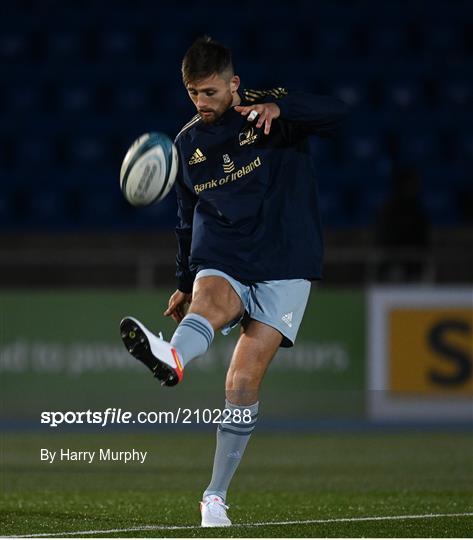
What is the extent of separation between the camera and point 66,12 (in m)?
17.7

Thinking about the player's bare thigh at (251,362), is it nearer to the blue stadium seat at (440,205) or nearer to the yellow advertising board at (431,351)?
the yellow advertising board at (431,351)

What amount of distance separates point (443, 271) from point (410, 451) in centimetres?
280

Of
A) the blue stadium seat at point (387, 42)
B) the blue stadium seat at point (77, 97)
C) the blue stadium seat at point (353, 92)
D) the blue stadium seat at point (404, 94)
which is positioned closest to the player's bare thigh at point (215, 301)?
the blue stadium seat at point (353, 92)

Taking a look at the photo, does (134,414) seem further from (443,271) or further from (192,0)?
(192,0)

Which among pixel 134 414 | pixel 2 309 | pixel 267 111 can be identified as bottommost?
pixel 134 414

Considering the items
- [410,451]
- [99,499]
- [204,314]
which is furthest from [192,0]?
[204,314]

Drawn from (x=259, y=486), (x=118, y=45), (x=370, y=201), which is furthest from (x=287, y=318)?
(x=118, y=45)

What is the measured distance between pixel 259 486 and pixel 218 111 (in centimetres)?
302

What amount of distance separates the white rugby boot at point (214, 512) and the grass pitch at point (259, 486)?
72 millimetres

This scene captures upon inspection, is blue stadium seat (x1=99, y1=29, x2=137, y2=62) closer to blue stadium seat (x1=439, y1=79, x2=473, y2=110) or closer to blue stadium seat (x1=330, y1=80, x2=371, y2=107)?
blue stadium seat (x1=330, y1=80, x2=371, y2=107)

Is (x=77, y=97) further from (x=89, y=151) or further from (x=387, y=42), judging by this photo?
(x=387, y=42)

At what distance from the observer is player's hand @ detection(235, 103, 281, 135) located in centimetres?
579

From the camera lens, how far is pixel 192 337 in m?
5.52

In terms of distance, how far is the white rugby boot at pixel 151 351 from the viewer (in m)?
5.09
